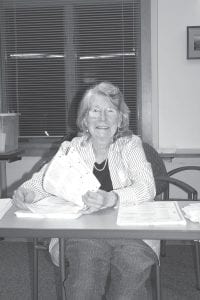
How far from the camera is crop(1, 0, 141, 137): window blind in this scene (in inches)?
145

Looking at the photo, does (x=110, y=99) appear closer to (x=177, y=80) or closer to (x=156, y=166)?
(x=156, y=166)

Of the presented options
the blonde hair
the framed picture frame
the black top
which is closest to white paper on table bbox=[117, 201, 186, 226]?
the black top

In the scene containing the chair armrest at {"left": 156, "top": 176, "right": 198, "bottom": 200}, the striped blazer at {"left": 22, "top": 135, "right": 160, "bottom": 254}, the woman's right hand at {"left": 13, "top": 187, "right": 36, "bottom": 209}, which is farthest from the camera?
the chair armrest at {"left": 156, "top": 176, "right": 198, "bottom": 200}

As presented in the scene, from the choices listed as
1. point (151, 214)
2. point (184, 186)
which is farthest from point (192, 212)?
point (184, 186)

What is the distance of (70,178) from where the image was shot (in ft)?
5.01

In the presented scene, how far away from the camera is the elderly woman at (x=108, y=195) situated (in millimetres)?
1516

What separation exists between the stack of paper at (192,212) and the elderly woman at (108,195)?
0.22 metres

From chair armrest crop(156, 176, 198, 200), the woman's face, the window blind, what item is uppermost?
the window blind

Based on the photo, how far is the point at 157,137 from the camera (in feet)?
12.1

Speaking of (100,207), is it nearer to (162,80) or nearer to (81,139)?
(81,139)

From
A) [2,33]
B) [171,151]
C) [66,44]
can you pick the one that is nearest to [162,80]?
[171,151]

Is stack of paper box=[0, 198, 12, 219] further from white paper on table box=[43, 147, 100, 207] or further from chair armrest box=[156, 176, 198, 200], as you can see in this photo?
chair armrest box=[156, 176, 198, 200]

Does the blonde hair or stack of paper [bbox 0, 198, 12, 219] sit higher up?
the blonde hair

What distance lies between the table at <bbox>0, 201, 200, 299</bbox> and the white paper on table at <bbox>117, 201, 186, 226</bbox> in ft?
0.09
